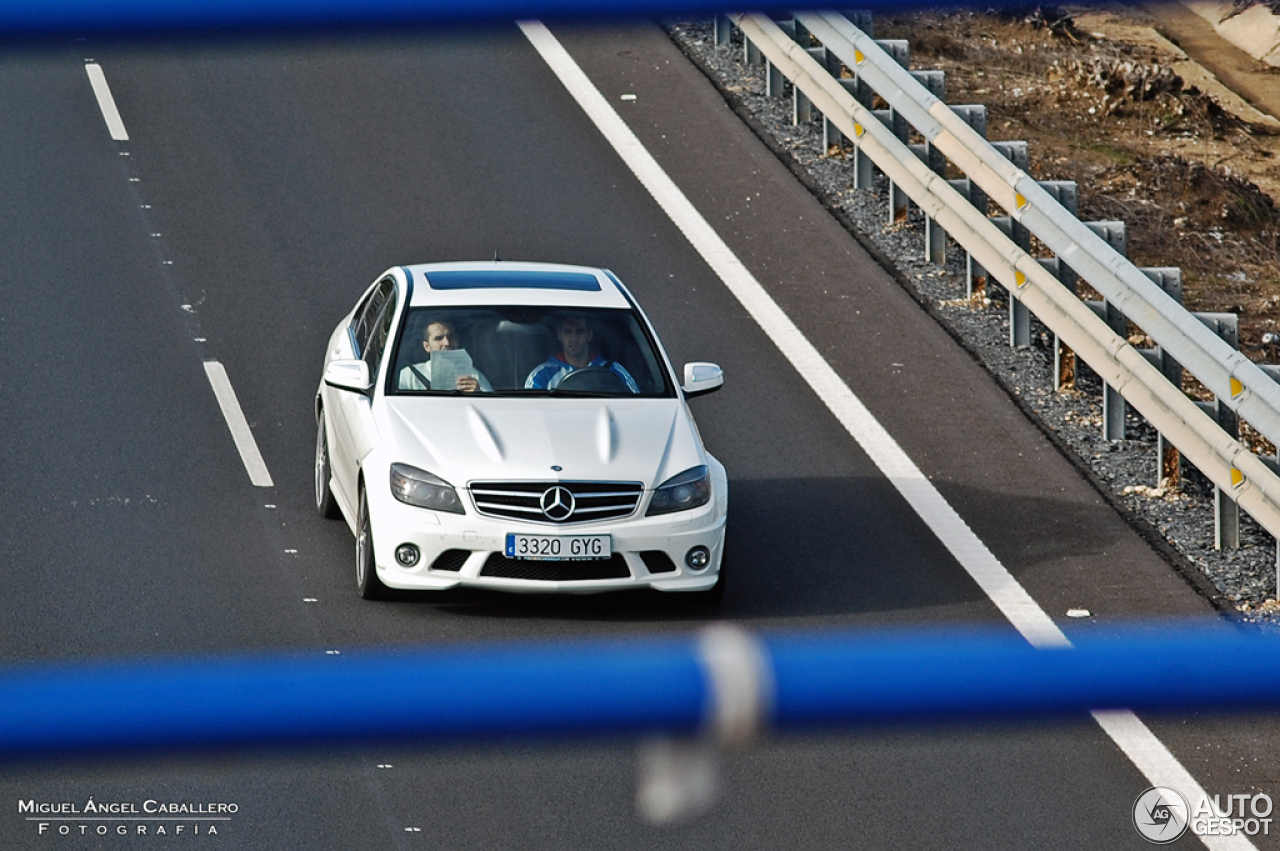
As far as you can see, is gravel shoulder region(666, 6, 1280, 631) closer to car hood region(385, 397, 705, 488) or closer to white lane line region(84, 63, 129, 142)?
car hood region(385, 397, 705, 488)

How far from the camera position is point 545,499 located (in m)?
9.55

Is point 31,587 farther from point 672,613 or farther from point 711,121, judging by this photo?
point 711,121

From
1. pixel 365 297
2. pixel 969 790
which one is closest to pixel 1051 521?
pixel 969 790

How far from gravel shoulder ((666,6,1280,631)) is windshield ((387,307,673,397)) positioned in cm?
176

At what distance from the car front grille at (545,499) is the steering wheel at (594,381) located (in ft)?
2.85

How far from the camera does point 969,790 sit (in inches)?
317

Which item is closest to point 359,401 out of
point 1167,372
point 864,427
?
point 864,427

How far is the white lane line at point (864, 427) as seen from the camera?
8.52 metres

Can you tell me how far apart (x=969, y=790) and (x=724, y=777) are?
3.34 feet

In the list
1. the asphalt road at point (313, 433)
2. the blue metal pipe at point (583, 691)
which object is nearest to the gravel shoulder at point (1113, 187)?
the asphalt road at point (313, 433)

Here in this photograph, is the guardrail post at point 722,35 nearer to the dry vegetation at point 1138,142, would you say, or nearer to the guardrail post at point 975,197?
the dry vegetation at point 1138,142

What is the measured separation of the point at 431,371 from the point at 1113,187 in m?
8.11

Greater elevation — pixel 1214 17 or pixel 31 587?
pixel 1214 17

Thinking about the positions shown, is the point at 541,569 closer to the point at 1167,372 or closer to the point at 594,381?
the point at 594,381
